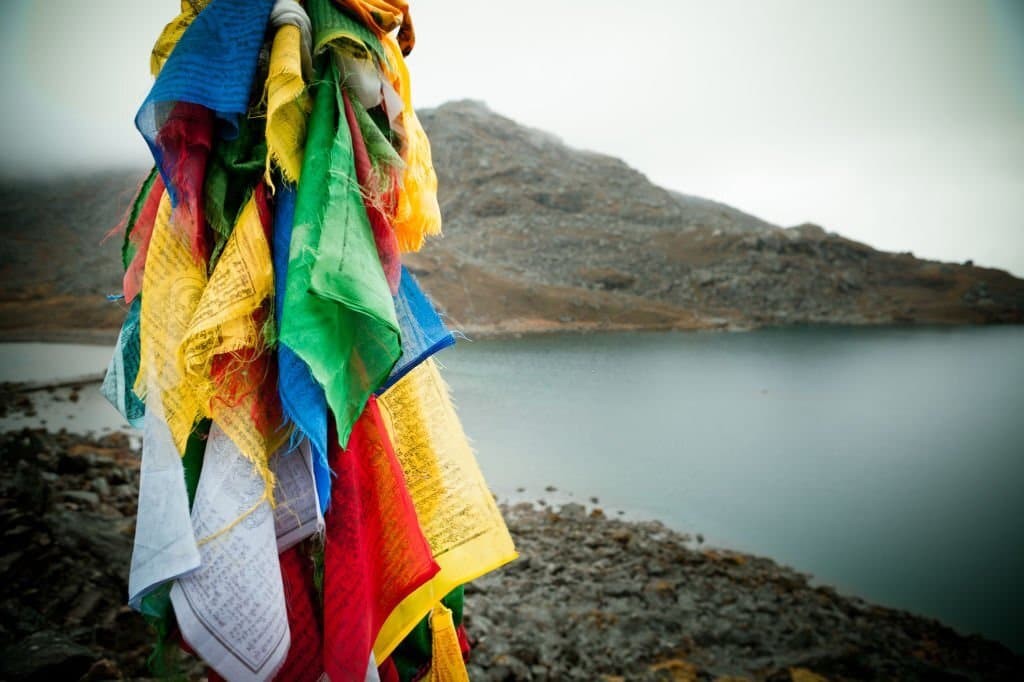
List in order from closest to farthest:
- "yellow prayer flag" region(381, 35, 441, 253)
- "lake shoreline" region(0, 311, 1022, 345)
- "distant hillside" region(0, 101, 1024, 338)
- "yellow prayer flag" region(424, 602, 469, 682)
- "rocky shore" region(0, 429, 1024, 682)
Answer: "yellow prayer flag" region(381, 35, 441, 253), "yellow prayer flag" region(424, 602, 469, 682), "rocky shore" region(0, 429, 1024, 682), "lake shoreline" region(0, 311, 1022, 345), "distant hillside" region(0, 101, 1024, 338)

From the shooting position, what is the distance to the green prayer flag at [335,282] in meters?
0.95

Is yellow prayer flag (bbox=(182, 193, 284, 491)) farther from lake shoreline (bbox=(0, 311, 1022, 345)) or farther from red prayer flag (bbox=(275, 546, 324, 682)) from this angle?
lake shoreline (bbox=(0, 311, 1022, 345))

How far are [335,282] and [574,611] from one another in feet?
18.4

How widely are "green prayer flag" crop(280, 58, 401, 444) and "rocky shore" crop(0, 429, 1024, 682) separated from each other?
2.64 metres

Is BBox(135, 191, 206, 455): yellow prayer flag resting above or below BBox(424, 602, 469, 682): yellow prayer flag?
above

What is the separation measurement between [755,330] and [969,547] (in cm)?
2797

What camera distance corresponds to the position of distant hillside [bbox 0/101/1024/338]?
32.8m

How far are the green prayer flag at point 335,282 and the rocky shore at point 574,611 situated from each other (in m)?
2.64

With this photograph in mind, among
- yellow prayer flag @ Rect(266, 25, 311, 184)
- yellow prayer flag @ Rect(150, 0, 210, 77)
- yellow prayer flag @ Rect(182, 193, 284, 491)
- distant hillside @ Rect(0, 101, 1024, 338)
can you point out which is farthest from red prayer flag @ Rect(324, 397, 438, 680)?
distant hillside @ Rect(0, 101, 1024, 338)

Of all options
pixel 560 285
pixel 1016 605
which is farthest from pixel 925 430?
pixel 560 285

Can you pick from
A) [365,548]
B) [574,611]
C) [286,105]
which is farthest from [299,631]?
[574,611]

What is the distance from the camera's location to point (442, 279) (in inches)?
1366

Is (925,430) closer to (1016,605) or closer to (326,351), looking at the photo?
(1016,605)

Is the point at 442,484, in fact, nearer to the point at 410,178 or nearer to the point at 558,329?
the point at 410,178
